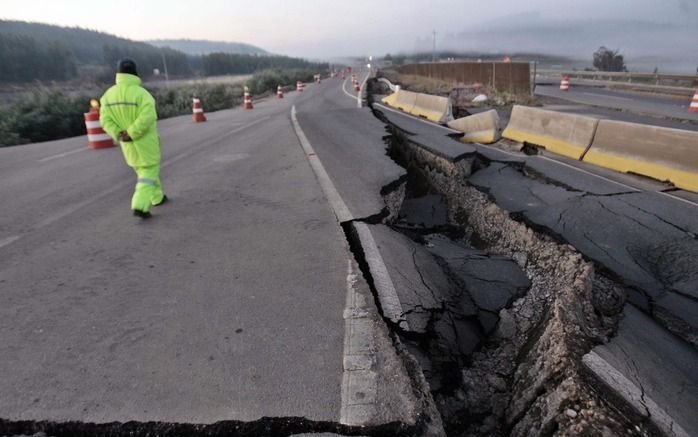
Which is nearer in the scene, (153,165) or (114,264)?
(114,264)

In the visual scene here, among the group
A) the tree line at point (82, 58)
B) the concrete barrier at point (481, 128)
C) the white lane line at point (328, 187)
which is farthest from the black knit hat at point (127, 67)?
the tree line at point (82, 58)

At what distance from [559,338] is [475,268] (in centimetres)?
151

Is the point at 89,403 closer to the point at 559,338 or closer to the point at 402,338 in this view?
the point at 402,338

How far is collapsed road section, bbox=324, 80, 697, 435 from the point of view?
2.30 metres

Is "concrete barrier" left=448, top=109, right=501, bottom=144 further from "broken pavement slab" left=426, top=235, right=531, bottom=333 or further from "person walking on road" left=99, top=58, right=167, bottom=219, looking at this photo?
"person walking on road" left=99, top=58, right=167, bottom=219

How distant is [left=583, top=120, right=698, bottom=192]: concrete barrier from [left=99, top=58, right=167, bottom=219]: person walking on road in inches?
272

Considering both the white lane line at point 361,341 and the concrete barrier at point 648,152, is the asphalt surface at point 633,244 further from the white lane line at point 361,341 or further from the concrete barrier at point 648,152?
the white lane line at point 361,341

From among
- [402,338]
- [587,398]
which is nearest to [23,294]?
[402,338]

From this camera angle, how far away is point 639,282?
137 inches

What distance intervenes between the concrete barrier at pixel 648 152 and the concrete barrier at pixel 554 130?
22 cm

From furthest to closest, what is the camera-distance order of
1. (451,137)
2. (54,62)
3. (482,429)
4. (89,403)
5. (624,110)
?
1. (54,62)
2. (624,110)
3. (451,137)
4. (482,429)
5. (89,403)

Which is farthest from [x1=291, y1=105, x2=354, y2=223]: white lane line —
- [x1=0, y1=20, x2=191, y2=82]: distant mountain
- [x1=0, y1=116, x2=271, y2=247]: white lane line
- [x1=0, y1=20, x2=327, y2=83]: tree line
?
[x1=0, y1=20, x2=327, y2=83]: tree line

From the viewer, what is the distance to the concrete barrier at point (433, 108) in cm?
1172

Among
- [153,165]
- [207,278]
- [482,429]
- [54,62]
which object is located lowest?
[482,429]
